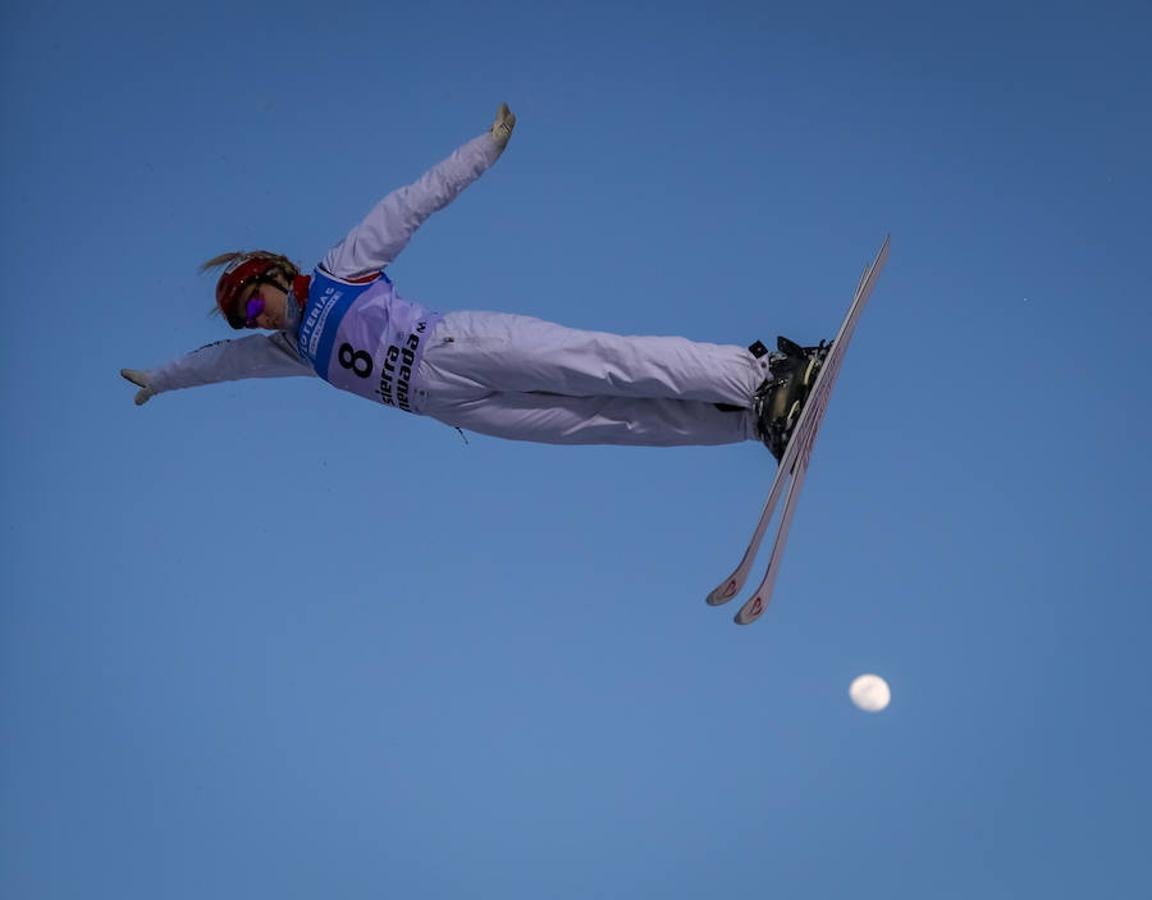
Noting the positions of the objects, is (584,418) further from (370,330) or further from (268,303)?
(268,303)

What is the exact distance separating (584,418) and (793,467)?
84 centimetres

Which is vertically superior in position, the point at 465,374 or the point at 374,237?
the point at 374,237

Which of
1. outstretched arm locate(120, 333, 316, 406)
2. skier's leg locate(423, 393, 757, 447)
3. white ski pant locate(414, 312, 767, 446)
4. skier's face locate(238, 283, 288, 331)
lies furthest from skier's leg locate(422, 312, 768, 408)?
outstretched arm locate(120, 333, 316, 406)

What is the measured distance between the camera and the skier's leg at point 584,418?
5.77 meters

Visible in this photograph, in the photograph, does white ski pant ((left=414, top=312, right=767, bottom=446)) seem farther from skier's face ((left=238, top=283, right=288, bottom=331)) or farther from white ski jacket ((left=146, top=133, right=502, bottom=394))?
skier's face ((left=238, top=283, right=288, bottom=331))

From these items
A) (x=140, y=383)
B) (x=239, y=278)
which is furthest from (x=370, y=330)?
(x=140, y=383)

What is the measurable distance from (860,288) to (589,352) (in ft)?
3.27

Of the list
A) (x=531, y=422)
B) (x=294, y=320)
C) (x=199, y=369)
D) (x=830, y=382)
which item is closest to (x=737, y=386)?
(x=830, y=382)

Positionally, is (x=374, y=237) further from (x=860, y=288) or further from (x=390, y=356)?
(x=860, y=288)

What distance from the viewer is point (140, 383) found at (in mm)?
6520

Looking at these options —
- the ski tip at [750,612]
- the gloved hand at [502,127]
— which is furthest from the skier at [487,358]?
the ski tip at [750,612]

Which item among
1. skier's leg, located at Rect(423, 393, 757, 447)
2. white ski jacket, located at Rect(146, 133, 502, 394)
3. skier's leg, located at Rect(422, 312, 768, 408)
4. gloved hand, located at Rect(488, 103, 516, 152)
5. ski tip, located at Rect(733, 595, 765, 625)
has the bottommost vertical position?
ski tip, located at Rect(733, 595, 765, 625)

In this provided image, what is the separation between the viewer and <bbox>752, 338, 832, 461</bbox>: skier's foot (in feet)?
17.5

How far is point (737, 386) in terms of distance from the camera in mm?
5430
